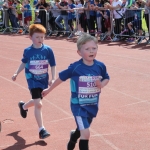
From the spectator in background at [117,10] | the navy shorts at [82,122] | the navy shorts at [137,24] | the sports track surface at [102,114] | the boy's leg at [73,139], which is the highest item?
the spectator in background at [117,10]

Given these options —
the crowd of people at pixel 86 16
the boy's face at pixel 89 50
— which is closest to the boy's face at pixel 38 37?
the boy's face at pixel 89 50

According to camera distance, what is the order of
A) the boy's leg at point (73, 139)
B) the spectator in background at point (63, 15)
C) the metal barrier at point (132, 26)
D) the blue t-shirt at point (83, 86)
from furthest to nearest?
the spectator in background at point (63, 15), the metal barrier at point (132, 26), the boy's leg at point (73, 139), the blue t-shirt at point (83, 86)

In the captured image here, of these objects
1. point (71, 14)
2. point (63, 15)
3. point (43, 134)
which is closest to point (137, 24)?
point (71, 14)

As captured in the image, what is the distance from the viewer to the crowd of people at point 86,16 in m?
17.0

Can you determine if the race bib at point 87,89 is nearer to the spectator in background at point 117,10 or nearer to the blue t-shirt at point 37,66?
the blue t-shirt at point 37,66

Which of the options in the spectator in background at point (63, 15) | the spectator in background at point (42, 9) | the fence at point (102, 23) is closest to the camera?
the fence at point (102, 23)

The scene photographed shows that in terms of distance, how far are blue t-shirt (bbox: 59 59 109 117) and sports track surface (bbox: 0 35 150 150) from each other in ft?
3.28

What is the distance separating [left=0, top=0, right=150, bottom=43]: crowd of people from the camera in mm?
16953

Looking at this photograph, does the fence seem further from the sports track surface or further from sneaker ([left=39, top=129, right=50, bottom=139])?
sneaker ([left=39, top=129, right=50, bottom=139])

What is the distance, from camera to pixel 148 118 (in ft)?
24.0

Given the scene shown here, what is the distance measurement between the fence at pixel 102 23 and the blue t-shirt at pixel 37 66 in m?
7.82

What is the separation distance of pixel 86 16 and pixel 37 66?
513 inches

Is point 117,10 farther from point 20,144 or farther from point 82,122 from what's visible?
point 82,122

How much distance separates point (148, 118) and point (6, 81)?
482cm
